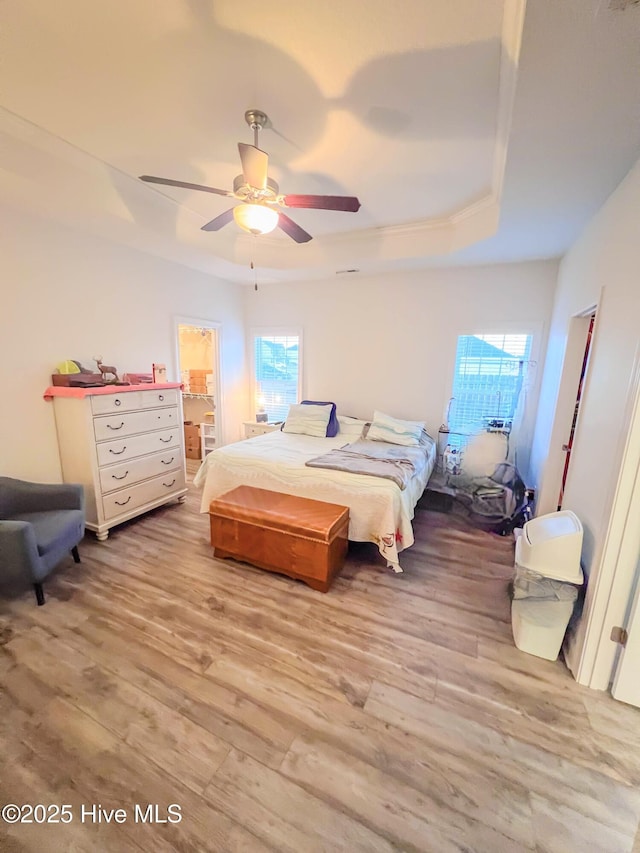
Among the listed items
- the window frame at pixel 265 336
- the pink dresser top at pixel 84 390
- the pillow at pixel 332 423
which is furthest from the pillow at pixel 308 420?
the pink dresser top at pixel 84 390

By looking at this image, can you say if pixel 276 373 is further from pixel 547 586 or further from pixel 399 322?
pixel 547 586

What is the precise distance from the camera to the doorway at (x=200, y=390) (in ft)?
16.1

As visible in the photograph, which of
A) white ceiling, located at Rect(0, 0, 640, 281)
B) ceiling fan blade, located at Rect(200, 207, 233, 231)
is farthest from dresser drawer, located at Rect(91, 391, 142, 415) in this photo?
ceiling fan blade, located at Rect(200, 207, 233, 231)

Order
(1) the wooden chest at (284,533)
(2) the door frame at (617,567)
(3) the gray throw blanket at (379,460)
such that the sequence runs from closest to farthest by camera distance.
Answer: (2) the door frame at (617,567)
(1) the wooden chest at (284,533)
(3) the gray throw blanket at (379,460)

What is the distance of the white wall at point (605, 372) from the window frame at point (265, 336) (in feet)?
10.5

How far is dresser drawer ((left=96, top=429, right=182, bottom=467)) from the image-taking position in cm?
282

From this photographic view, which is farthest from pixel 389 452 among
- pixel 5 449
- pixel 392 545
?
pixel 5 449

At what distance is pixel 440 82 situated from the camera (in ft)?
5.41

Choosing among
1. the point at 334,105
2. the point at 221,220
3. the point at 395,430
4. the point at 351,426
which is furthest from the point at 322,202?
the point at 351,426

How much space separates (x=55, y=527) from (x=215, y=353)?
3015 millimetres

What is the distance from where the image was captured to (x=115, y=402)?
2.85m

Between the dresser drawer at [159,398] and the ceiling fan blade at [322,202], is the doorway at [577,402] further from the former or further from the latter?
the dresser drawer at [159,398]

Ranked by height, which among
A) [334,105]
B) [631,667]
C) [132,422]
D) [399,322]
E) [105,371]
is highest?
[334,105]

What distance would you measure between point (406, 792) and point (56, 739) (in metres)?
1.44
